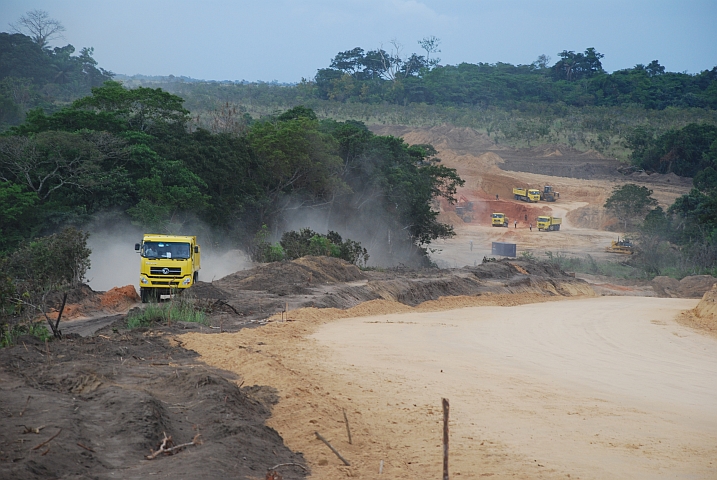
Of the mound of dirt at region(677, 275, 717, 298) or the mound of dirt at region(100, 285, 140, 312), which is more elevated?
the mound of dirt at region(100, 285, 140, 312)

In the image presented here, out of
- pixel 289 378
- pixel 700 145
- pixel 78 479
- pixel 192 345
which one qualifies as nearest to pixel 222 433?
pixel 78 479

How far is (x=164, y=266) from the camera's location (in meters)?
24.1

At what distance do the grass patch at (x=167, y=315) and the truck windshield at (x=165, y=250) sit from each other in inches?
194

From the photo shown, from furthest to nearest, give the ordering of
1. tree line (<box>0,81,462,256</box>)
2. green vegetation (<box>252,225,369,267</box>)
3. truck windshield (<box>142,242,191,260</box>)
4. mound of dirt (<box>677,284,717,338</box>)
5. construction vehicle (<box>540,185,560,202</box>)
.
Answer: construction vehicle (<box>540,185,560,202</box>) < tree line (<box>0,81,462,256</box>) < green vegetation (<box>252,225,369,267</box>) < truck windshield (<box>142,242,191,260</box>) < mound of dirt (<box>677,284,717,338</box>)

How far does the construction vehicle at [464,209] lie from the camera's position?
7825cm

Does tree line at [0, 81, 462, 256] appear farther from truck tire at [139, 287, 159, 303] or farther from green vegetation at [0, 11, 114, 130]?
green vegetation at [0, 11, 114, 130]

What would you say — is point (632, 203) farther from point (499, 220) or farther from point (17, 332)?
point (17, 332)

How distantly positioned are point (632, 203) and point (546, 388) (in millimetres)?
61810

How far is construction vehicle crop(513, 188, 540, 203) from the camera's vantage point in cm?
8219

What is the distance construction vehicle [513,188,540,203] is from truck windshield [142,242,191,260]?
206 feet

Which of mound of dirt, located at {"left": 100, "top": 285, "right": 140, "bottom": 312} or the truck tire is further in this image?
mound of dirt, located at {"left": 100, "top": 285, "right": 140, "bottom": 312}

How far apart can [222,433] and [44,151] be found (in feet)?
98.2

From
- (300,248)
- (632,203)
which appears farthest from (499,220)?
(300,248)

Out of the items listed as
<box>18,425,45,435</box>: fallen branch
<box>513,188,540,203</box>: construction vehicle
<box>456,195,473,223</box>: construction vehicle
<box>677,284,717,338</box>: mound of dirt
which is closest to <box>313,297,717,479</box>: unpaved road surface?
<box>677,284,717,338</box>: mound of dirt
